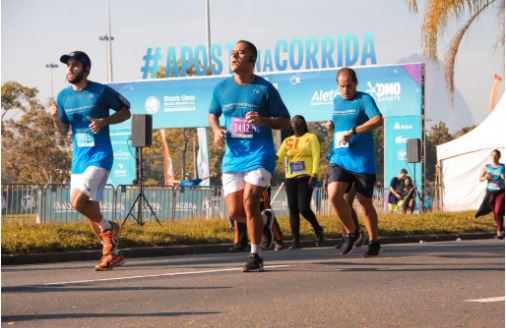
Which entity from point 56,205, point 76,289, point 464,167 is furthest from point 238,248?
point 464,167

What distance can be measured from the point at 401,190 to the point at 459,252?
18.6 metres

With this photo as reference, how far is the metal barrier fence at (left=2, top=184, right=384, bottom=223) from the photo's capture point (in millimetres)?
21938

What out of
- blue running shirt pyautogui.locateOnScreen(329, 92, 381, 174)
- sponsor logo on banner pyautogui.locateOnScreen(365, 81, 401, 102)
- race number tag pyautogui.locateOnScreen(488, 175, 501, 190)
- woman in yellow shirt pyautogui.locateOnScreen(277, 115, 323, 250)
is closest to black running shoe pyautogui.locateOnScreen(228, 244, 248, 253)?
woman in yellow shirt pyautogui.locateOnScreen(277, 115, 323, 250)

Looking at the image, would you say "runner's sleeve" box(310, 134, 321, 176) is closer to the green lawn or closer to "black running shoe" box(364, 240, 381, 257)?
"black running shoe" box(364, 240, 381, 257)

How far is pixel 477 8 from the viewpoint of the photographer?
21156 mm

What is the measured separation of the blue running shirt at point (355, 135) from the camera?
12.1 meters

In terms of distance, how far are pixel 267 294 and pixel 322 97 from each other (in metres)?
33.7

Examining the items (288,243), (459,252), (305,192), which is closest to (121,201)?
(288,243)

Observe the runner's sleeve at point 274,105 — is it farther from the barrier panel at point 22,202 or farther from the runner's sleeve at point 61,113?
the barrier panel at point 22,202

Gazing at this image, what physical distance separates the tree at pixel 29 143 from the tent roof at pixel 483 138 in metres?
18.1

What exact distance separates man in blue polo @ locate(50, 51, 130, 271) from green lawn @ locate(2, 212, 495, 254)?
2.98 meters

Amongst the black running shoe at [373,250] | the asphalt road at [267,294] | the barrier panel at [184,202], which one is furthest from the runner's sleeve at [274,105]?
the barrier panel at [184,202]

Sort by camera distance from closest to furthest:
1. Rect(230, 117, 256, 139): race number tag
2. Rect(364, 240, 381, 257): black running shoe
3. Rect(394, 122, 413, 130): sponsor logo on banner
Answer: Rect(230, 117, 256, 139): race number tag, Rect(364, 240, 381, 257): black running shoe, Rect(394, 122, 413, 130): sponsor logo on banner

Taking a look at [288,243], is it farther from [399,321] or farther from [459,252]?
[399,321]
